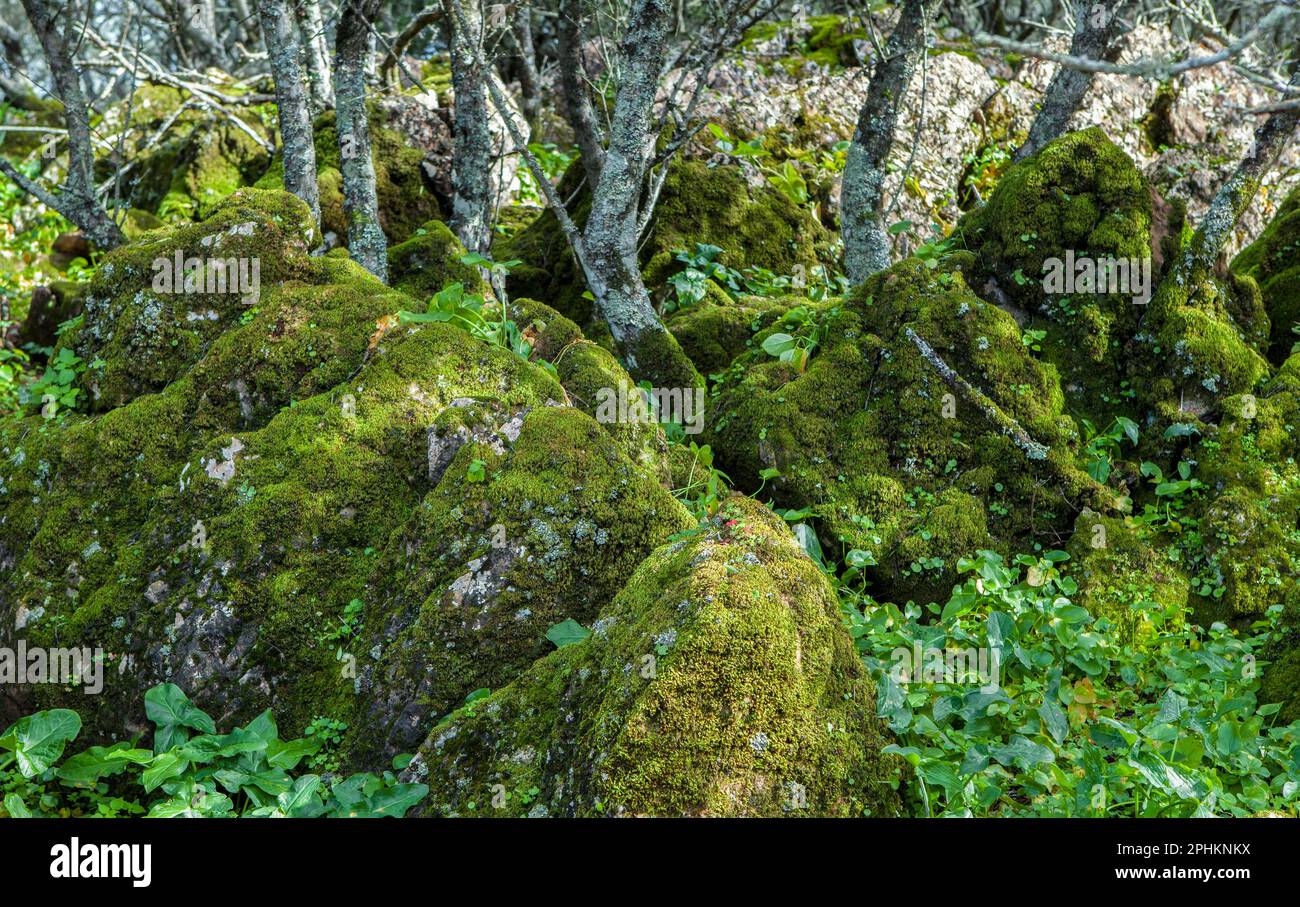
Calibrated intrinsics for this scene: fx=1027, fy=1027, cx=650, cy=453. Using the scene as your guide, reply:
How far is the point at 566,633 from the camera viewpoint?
15.3 feet

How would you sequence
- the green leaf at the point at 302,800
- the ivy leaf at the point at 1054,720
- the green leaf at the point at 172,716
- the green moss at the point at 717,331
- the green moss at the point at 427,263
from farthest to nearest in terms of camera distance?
the green moss at the point at 717,331 < the green moss at the point at 427,263 < the green leaf at the point at 172,716 < the ivy leaf at the point at 1054,720 < the green leaf at the point at 302,800

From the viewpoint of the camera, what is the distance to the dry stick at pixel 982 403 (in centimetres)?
663

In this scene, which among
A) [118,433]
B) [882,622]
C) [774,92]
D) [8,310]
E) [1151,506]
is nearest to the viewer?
[882,622]

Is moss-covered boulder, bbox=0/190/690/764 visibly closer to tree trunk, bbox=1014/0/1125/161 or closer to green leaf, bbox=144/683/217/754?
green leaf, bbox=144/683/217/754

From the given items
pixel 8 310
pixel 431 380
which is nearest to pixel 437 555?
pixel 431 380

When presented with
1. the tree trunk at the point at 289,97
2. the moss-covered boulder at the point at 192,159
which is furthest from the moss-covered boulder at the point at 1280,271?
the moss-covered boulder at the point at 192,159

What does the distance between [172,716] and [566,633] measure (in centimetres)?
184

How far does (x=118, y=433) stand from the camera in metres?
6.01

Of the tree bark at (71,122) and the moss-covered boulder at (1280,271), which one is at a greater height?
the tree bark at (71,122)

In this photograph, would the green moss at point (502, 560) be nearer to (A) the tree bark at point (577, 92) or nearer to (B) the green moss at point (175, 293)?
(B) the green moss at point (175, 293)

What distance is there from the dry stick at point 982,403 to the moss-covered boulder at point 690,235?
2.97 meters

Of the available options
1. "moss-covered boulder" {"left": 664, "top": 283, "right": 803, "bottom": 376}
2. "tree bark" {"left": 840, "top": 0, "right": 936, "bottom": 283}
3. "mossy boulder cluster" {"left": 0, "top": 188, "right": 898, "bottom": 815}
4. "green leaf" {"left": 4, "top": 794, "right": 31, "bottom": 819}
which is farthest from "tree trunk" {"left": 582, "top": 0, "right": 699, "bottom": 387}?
"green leaf" {"left": 4, "top": 794, "right": 31, "bottom": 819}

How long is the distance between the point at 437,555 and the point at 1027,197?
5.08 meters
